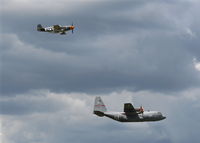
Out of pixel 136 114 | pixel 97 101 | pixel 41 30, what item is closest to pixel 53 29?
pixel 41 30

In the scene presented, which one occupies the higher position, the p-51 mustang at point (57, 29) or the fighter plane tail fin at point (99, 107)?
the p-51 mustang at point (57, 29)

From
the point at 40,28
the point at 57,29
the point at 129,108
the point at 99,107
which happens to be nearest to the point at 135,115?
the point at 129,108

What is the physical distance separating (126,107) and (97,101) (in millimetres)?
15941

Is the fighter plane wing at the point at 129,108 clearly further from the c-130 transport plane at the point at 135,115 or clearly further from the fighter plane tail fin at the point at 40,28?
the fighter plane tail fin at the point at 40,28

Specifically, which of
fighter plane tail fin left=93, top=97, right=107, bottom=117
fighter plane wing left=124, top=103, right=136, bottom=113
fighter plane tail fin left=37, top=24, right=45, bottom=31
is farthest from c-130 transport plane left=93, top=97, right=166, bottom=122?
fighter plane tail fin left=37, top=24, right=45, bottom=31

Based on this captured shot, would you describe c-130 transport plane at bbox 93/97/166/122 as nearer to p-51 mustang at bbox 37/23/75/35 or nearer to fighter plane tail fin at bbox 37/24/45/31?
p-51 mustang at bbox 37/23/75/35

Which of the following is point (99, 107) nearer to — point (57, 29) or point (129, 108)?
point (129, 108)

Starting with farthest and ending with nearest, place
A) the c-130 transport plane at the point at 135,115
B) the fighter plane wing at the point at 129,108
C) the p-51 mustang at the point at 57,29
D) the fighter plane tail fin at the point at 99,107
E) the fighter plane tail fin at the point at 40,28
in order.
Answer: the fighter plane tail fin at the point at 40,28 < the p-51 mustang at the point at 57,29 < the fighter plane tail fin at the point at 99,107 < the c-130 transport plane at the point at 135,115 < the fighter plane wing at the point at 129,108

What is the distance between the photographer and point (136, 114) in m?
167

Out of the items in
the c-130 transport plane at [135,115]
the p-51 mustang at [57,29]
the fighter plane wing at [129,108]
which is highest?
the p-51 mustang at [57,29]

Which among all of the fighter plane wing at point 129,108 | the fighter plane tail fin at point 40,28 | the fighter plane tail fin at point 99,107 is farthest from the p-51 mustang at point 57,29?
the fighter plane wing at point 129,108

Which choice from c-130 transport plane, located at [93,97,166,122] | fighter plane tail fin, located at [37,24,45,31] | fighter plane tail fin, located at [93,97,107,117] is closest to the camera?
c-130 transport plane, located at [93,97,166,122]

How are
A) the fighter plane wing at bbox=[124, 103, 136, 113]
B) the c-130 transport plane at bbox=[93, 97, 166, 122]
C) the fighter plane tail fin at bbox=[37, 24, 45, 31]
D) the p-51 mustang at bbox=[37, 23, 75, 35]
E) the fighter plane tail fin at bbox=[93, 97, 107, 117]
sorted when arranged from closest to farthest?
the fighter plane wing at bbox=[124, 103, 136, 113] → the c-130 transport plane at bbox=[93, 97, 166, 122] → the fighter plane tail fin at bbox=[93, 97, 107, 117] → the p-51 mustang at bbox=[37, 23, 75, 35] → the fighter plane tail fin at bbox=[37, 24, 45, 31]

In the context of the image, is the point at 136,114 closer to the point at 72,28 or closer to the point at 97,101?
the point at 97,101
